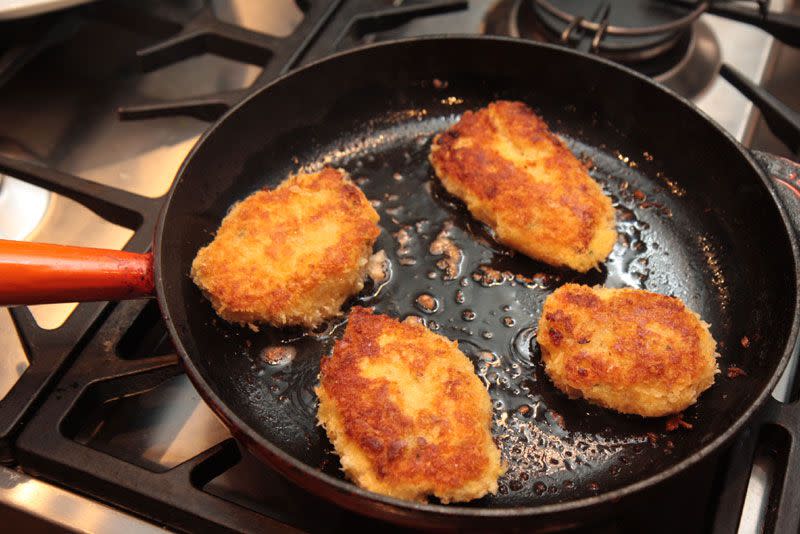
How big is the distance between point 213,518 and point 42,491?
1.09 feet

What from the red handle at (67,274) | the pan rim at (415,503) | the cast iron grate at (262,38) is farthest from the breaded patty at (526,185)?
the red handle at (67,274)

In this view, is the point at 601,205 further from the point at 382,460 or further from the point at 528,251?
the point at 382,460

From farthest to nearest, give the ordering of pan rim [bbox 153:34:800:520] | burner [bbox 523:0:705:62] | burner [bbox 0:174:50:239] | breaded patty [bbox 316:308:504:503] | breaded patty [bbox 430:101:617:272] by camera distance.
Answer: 1. burner [bbox 523:0:705:62]
2. burner [bbox 0:174:50:239]
3. breaded patty [bbox 430:101:617:272]
4. breaded patty [bbox 316:308:504:503]
5. pan rim [bbox 153:34:800:520]

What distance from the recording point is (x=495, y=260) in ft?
5.31

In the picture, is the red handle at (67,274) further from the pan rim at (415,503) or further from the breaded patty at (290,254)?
the breaded patty at (290,254)

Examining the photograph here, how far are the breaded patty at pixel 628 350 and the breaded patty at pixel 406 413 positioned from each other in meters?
0.18

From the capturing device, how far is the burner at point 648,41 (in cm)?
201

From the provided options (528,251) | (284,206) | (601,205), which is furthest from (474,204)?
(284,206)

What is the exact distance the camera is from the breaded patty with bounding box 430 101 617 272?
1562mm

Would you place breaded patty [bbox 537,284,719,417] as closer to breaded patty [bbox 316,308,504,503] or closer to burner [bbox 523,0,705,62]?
breaded patty [bbox 316,308,504,503]

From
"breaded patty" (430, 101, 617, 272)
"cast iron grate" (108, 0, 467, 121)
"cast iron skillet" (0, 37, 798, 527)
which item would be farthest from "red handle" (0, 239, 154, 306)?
"breaded patty" (430, 101, 617, 272)

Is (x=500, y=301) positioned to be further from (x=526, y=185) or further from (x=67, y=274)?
(x=67, y=274)

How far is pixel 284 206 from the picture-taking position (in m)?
1.57

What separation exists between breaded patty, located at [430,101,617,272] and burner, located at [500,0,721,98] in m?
0.42
